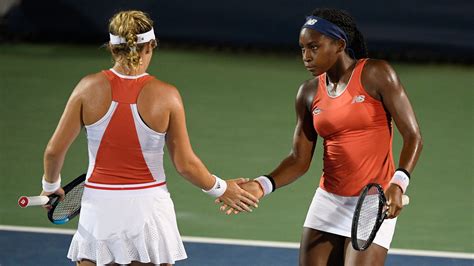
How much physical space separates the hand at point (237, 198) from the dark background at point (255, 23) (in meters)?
8.58

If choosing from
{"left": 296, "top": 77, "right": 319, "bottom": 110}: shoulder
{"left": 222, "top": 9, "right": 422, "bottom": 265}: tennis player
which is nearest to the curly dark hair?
{"left": 222, "top": 9, "right": 422, "bottom": 265}: tennis player

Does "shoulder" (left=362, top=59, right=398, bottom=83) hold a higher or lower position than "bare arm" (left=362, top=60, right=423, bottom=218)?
higher

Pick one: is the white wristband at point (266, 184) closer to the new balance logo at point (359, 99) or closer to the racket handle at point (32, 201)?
the new balance logo at point (359, 99)

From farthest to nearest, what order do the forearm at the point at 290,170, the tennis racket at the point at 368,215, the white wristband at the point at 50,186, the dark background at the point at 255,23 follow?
the dark background at the point at 255,23 < the forearm at the point at 290,170 < the white wristband at the point at 50,186 < the tennis racket at the point at 368,215

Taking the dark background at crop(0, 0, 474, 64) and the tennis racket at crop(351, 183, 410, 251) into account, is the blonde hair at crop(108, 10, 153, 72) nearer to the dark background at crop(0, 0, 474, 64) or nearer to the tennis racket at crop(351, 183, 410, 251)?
the tennis racket at crop(351, 183, 410, 251)

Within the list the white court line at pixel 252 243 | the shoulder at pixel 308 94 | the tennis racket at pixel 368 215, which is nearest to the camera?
the tennis racket at pixel 368 215

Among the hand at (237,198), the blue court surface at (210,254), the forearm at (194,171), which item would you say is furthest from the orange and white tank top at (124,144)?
the blue court surface at (210,254)

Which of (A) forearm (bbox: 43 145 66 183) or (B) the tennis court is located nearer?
(A) forearm (bbox: 43 145 66 183)

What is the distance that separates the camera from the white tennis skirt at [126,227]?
4973 millimetres

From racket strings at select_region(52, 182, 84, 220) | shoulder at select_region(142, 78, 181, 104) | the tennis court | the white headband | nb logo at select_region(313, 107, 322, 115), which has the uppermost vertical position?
the white headband

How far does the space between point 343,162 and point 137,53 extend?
1.27m

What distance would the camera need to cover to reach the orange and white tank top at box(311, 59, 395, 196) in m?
5.44

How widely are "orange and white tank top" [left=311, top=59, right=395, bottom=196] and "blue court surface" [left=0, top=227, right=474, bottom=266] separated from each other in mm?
1887

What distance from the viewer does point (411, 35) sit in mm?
14398
